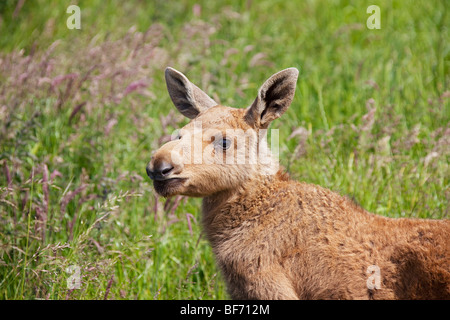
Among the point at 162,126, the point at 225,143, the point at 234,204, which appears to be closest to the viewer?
the point at 225,143

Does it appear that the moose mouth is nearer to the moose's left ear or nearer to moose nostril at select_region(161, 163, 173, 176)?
moose nostril at select_region(161, 163, 173, 176)

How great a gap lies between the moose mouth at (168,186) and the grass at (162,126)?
2.04 feet

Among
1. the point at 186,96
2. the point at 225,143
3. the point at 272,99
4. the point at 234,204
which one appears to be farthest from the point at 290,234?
the point at 186,96

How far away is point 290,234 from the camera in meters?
4.30

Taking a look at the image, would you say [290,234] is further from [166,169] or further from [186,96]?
[186,96]

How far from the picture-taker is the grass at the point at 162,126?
529 centimetres

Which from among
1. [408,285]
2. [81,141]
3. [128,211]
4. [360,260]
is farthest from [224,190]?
[81,141]

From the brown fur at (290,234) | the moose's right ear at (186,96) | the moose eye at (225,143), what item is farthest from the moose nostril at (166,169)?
the moose's right ear at (186,96)

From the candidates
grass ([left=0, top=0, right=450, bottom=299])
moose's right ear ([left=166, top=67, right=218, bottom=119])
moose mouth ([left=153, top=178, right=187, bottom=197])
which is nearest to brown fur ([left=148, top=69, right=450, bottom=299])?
moose mouth ([left=153, top=178, right=187, bottom=197])

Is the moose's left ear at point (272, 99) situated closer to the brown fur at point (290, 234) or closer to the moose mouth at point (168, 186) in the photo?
the brown fur at point (290, 234)

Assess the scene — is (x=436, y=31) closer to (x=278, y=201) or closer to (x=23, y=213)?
(x=278, y=201)

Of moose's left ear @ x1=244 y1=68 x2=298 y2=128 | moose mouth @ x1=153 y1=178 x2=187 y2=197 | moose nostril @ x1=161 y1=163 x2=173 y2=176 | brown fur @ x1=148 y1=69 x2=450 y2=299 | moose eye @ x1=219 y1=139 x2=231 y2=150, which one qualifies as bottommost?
brown fur @ x1=148 y1=69 x2=450 y2=299

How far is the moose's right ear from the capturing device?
194 inches

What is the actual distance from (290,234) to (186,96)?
1.39m
